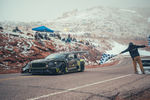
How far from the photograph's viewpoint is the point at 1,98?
4297 mm

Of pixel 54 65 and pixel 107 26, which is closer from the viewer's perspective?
pixel 54 65

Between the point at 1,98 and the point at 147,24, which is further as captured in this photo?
the point at 147,24

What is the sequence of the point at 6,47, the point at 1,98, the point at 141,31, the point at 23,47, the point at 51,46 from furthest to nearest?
the point at 141,31
the point at 51,46
the point at 23,47
the point at 6,47
the point at 1,98

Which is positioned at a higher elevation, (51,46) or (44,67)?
(51,46)

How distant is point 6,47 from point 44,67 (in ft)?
27.2

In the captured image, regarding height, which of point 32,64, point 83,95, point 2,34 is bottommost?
point 83,95

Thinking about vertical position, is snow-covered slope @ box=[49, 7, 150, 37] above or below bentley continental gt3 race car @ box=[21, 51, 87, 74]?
above

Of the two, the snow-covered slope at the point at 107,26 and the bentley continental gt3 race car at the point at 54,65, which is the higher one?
the snow-covered slope at the point at 107,26

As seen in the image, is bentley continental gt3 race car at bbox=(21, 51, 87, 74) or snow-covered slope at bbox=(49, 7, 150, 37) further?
snow-covered slope at bbox=(49, 7, 150, 37)

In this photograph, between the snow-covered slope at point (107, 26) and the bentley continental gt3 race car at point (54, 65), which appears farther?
the snow-covered slope at point (107, 26)

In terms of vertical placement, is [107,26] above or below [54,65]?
above

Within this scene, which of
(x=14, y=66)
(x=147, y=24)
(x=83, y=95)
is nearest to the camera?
(x=83, y=95)

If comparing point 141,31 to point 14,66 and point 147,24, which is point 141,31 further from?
point 14,66

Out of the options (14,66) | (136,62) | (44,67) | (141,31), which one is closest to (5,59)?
(14,66)
